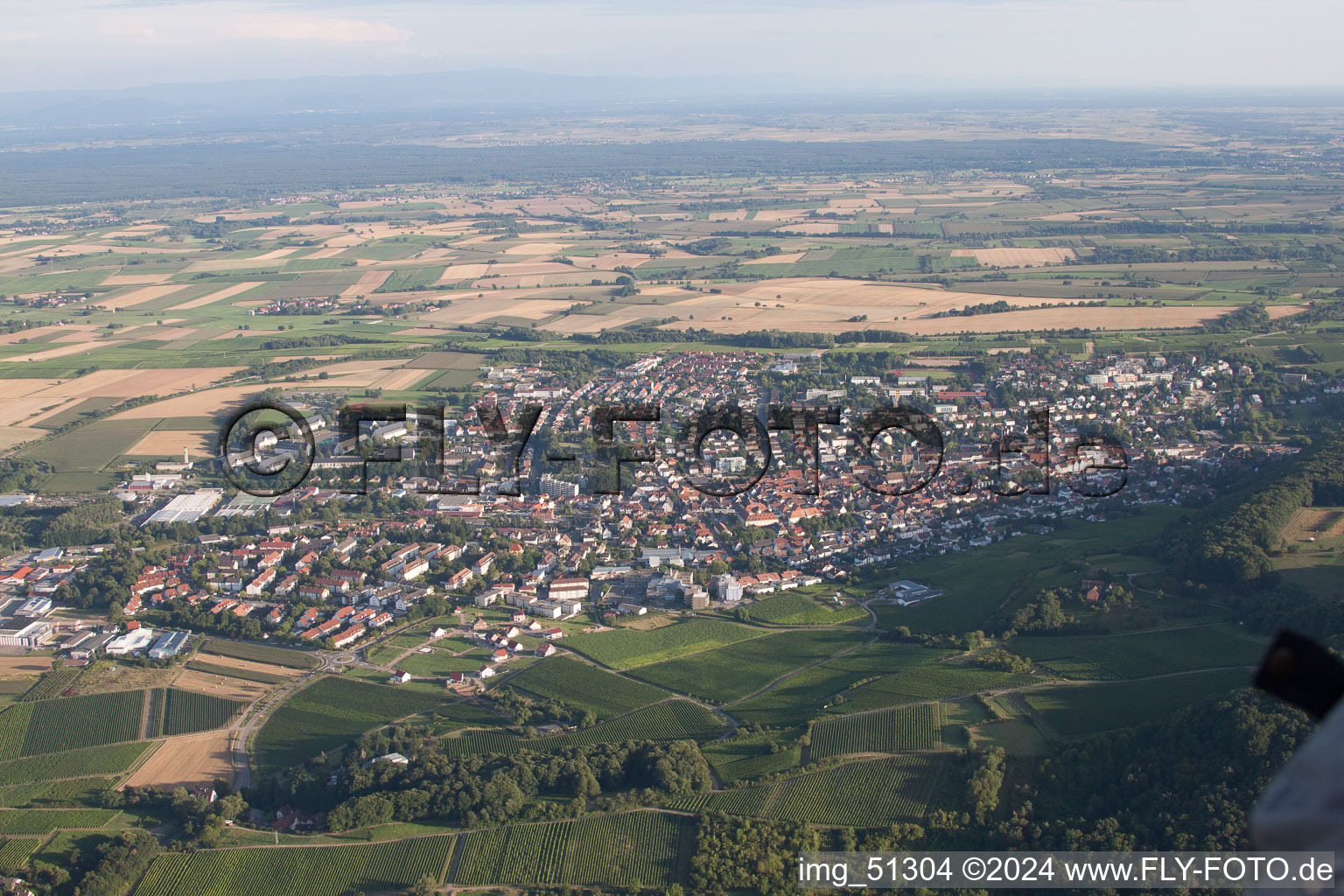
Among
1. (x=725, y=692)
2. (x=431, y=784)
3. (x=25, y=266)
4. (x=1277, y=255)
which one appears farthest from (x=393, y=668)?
(x=25, y=266)

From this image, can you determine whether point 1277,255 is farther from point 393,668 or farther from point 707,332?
point 393,668

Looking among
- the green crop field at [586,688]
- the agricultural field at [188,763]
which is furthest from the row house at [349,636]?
the green crop field at [586,688]

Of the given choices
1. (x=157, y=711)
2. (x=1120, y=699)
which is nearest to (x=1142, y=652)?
(x=1120, y=699)

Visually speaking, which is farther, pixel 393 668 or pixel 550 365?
pixel 550 365

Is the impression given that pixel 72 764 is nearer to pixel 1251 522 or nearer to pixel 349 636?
A: pixel 349 636

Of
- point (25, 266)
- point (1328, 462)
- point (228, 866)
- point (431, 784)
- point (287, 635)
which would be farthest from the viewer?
point (25, 266)

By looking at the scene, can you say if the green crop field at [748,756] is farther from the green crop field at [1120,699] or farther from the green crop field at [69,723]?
the green crop field at [69,723]

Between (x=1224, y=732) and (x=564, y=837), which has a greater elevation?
(x=1224, y=732)

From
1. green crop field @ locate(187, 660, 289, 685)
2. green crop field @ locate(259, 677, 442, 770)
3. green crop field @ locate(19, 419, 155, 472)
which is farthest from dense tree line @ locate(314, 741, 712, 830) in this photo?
green crop field @ locate(19, 419, 155, 472)
